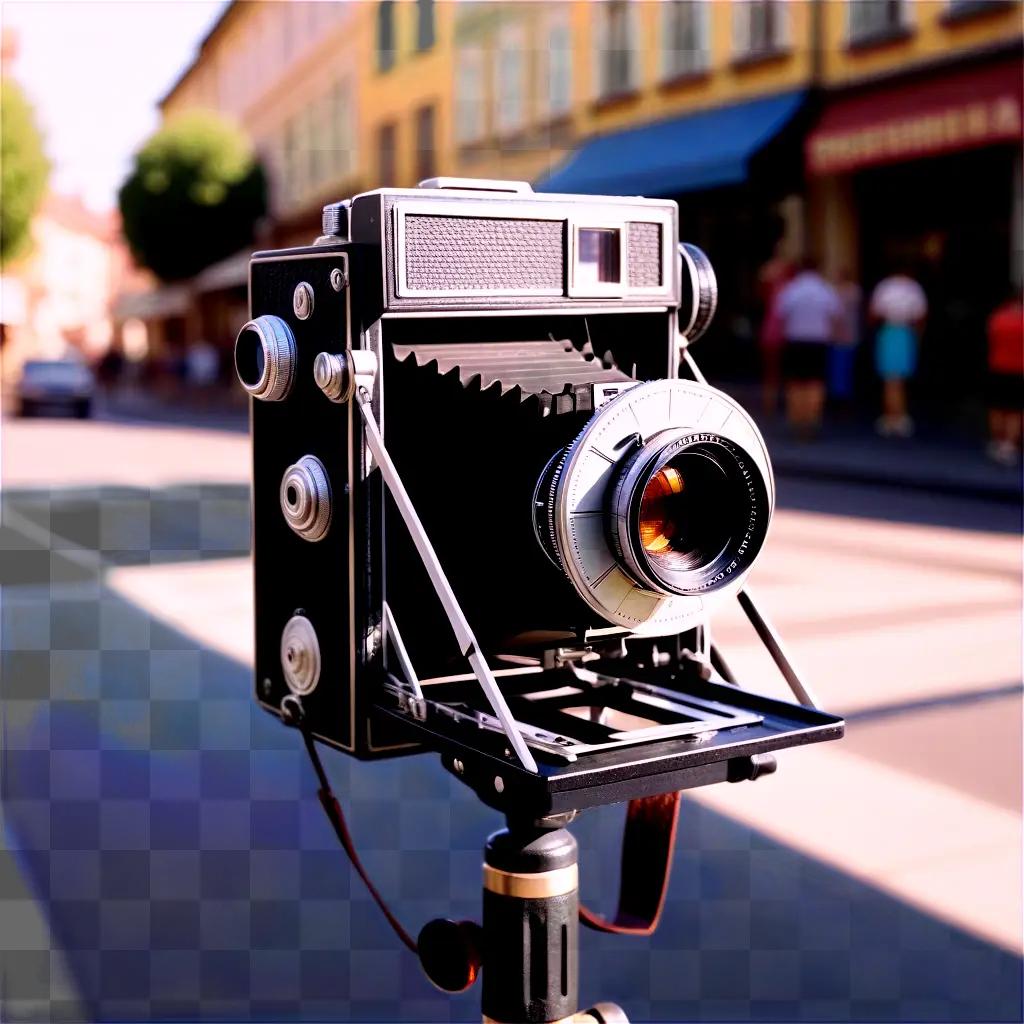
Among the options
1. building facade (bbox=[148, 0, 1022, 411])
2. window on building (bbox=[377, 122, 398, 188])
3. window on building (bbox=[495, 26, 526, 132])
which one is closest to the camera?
building facade (bbox=[148, 0, 1022, 411])

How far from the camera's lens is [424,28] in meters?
32.5

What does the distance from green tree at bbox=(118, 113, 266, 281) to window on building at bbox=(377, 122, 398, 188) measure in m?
8.57

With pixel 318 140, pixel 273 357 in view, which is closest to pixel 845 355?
pixel 273 357

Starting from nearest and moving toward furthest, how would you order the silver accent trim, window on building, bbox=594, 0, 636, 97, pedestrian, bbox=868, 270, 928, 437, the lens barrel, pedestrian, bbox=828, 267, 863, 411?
the lens barrel
the silver accent trim
pedestrian, bbox=868, 270, 928, 437
pedestrian, bbox=828, 267, 863, 411
window on building, bbox=594, 0, 636, 97

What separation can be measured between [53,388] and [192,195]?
13.2m

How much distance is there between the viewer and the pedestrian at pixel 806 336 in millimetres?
16500

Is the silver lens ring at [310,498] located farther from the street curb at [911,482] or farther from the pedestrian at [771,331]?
the pedestrian at [771,331]

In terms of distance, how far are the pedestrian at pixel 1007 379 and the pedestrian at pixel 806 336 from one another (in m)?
2.40

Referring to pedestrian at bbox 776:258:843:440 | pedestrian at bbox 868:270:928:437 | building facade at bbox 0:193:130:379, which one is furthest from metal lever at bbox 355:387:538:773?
building facade at bbox 0:193:130:379

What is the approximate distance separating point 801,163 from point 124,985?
1837cm

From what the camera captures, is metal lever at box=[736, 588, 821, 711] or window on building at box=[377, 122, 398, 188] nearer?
metal lever at box=[736, 588, 821, 711]

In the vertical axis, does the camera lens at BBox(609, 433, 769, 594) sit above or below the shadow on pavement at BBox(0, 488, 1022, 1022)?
above

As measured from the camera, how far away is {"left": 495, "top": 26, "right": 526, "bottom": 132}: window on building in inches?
1107

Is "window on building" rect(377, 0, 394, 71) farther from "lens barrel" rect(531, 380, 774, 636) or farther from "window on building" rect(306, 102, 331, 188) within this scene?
"lens barrel" rect(531, 380, 774, 636)
